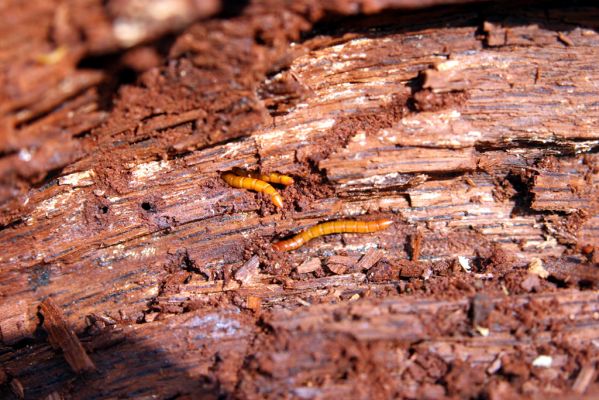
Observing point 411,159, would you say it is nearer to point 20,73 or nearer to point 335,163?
point 335,163

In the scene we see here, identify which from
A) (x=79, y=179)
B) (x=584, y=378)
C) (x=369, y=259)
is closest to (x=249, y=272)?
(x=369, y=259)

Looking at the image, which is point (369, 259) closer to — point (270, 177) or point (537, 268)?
point (270, 177)

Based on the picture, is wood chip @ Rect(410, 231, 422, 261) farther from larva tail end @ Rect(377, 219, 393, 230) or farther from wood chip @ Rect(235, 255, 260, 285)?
wood chip @ Rect(235, 255, 260, 285)

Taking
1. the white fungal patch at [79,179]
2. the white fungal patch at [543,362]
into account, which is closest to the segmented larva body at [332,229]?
the white fungal patch at [543,362]

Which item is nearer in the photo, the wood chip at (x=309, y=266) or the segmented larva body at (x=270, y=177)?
the segmented larva body at (x=270, y=177)

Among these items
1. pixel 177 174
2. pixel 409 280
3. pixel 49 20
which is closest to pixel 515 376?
pixel 409 280

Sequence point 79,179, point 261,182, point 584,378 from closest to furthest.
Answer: point 584,378, point 79,179, point 261,182

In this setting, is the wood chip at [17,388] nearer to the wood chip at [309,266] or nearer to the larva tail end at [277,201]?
the wood chip at [309,266]
